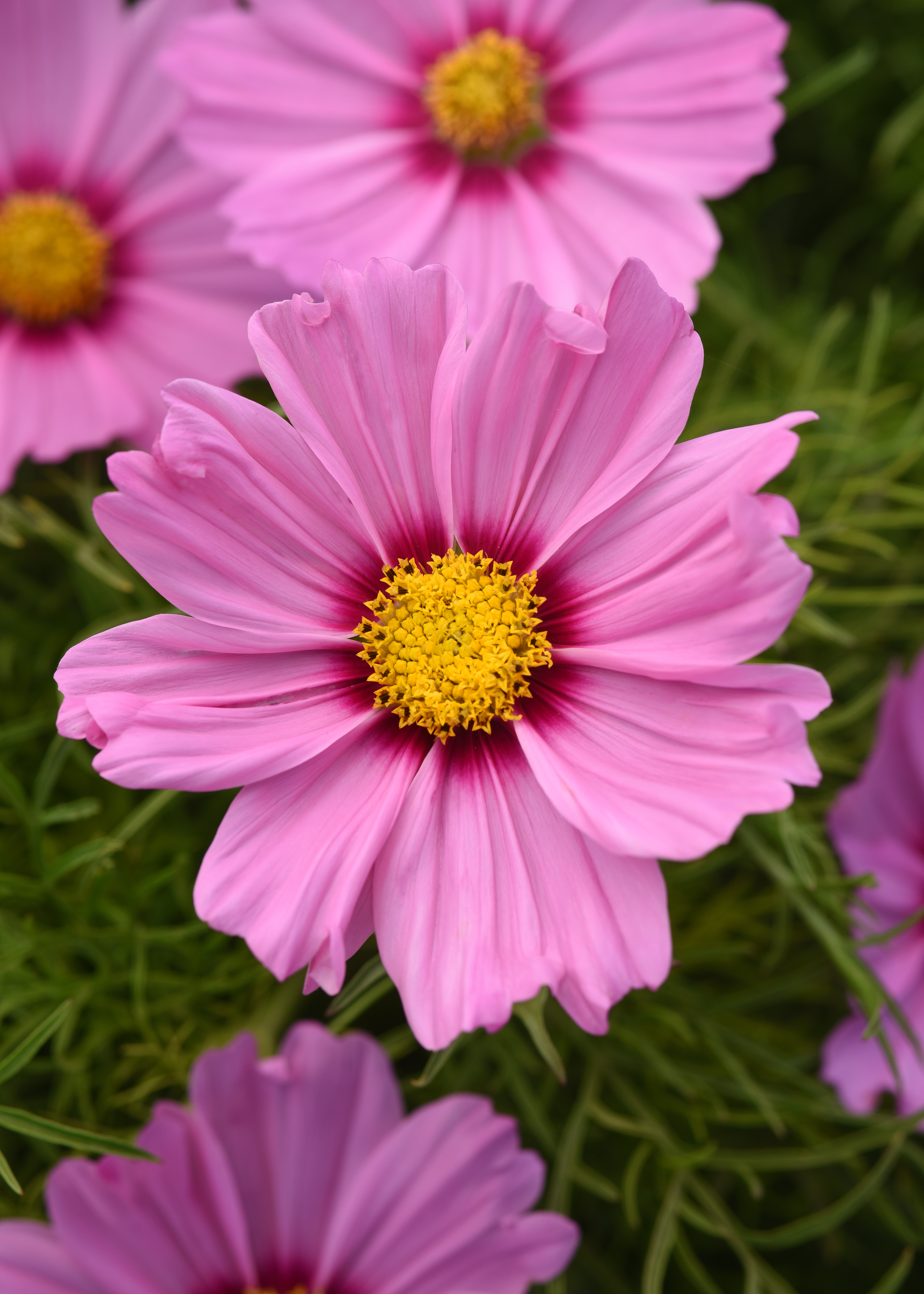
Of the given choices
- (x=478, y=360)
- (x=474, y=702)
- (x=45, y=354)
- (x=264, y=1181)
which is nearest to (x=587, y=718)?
(x=474, y=702)

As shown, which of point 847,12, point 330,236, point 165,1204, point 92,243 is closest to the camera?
point 165,1204

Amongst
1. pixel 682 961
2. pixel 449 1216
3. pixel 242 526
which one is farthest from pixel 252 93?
pixel 449 1216

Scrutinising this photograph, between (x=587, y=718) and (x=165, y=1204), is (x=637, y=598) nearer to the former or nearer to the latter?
(x=587, y=718)

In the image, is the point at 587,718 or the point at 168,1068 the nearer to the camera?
the point at 587,718

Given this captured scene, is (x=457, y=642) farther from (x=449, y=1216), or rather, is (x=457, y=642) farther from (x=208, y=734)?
(x=449, y=1216)

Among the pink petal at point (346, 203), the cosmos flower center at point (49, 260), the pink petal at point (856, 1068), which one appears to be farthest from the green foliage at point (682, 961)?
the pink petal at point (346, 203)

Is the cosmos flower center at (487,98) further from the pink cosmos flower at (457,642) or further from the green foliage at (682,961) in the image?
the pink cosmos flower at (457,642)

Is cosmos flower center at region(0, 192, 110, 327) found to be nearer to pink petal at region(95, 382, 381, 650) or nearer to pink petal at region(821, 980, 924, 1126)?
pink petal at region(95, 382, 381, 650)
